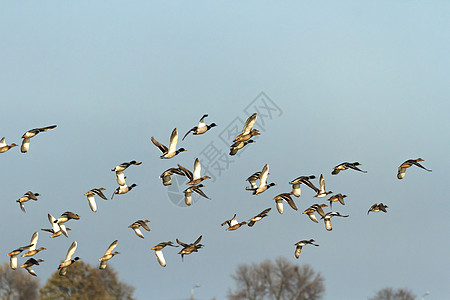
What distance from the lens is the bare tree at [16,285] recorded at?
9212 cm

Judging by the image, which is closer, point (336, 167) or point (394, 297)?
point (336, 167)

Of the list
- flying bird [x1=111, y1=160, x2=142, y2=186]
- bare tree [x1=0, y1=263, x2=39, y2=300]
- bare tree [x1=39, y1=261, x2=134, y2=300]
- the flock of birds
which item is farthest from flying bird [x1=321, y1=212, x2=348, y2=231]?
bare tree [x1=0, y1=263, x2=39, y2=300]

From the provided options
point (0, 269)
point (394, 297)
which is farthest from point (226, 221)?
point (394, 297)

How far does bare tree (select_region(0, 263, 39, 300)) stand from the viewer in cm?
9212

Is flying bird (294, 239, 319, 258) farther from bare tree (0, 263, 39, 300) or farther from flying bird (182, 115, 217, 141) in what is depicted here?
bare tree (0, 263, 39, 300)

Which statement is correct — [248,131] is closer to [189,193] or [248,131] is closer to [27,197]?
[189,193]

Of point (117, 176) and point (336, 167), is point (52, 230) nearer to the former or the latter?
point (117, 176)

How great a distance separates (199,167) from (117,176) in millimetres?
3460

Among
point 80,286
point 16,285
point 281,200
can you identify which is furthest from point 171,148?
point 16,285

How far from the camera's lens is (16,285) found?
92.9 metres

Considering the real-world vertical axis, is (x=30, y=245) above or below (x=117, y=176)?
below

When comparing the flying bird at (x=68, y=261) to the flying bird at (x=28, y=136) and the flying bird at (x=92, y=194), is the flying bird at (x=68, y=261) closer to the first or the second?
the flying bird at (x=92, y=194)

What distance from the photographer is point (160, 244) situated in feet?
89.9

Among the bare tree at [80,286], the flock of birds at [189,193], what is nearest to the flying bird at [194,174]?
the flock of birds at [189,193]
